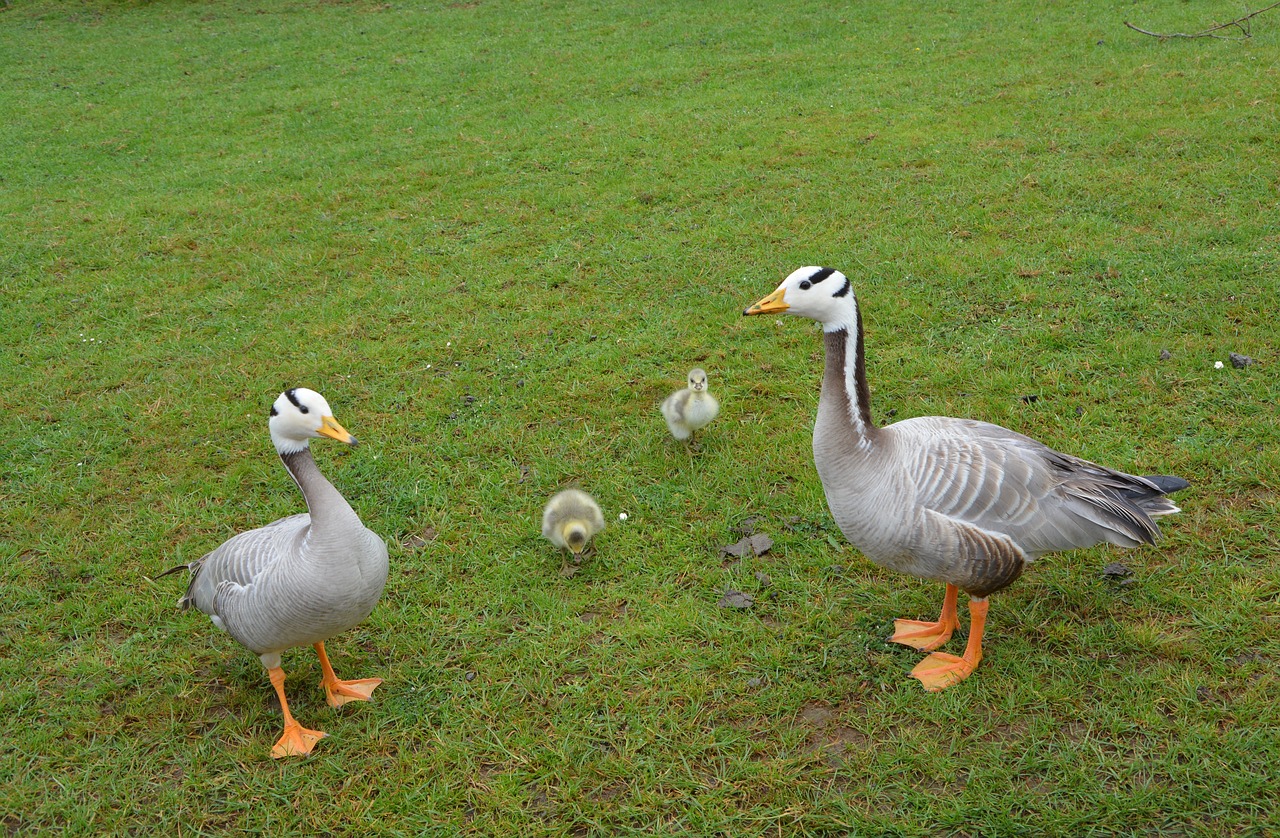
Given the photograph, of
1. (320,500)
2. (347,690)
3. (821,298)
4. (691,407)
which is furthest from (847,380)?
(347,690)

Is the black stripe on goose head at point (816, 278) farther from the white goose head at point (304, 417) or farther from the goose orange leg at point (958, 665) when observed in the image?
the white goose head at point (304, 417)

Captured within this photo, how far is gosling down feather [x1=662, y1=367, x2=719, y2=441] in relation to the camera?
5.47 meters

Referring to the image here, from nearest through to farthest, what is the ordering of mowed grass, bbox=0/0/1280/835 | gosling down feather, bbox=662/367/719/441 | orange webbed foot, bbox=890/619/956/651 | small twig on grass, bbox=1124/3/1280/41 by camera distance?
1. mowed grass, bbox=0/0/1280/835
2. orange webbed foot, bbox=890/619/956/651
3. gosling down feather, bbox=662/367/719/441
4. small twig on grass, bbox=1124/3/1280/41

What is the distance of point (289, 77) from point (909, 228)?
46.0 feet

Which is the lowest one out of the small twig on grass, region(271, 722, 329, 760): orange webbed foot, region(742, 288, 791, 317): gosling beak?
region(271, 722, 329, 760): orange webbed foot

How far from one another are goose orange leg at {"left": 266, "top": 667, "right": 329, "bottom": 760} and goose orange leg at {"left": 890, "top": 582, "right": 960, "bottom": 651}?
291cm

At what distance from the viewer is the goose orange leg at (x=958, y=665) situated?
395 cm

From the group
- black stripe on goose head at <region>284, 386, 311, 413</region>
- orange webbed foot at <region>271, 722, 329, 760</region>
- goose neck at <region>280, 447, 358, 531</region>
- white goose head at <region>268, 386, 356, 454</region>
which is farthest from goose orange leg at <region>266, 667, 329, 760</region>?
black stripe on goose head at <region>284, 386, 311, 413</region>

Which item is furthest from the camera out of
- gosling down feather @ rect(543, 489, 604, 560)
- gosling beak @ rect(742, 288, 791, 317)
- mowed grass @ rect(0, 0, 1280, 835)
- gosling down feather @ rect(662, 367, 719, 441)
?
gosling down feather @ rect(662, 367, 719, 441)

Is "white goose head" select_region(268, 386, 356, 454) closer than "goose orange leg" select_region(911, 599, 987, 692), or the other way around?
"white goose head" select_region(268, 386, 356, 454)

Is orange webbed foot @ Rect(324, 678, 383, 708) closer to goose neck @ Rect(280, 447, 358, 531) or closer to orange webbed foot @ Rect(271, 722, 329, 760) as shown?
orange webbed foot @ Rect(271, 722, 329, 760)

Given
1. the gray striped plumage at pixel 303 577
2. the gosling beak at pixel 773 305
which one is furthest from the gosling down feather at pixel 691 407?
the gray striped plumage at pixel 303 577

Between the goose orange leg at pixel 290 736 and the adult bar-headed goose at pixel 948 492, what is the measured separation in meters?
2.76

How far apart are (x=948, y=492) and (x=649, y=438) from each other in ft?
8.31
